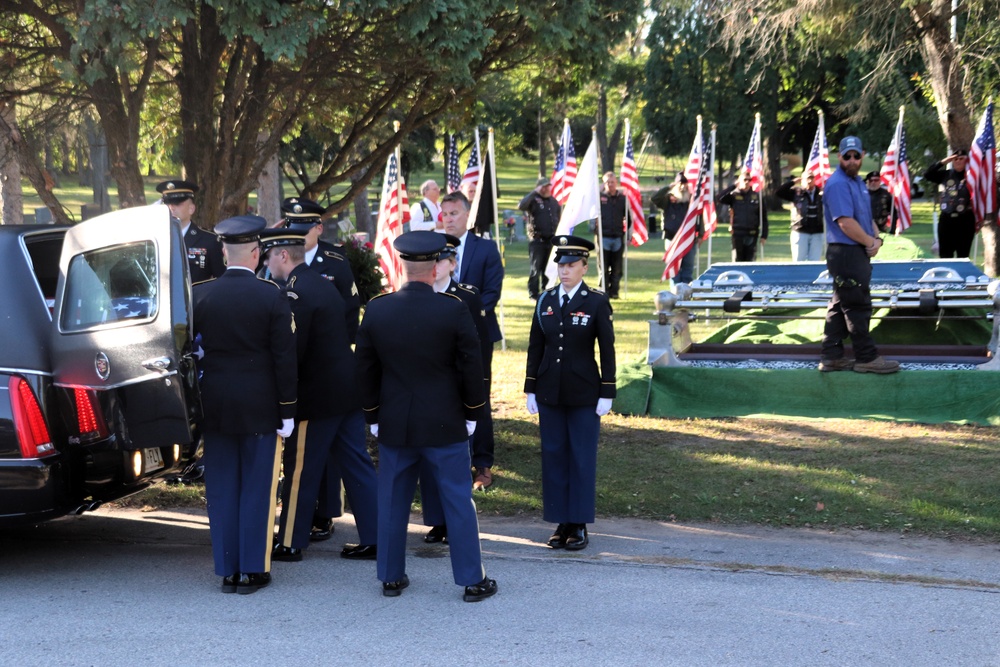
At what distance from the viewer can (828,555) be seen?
19.5ft

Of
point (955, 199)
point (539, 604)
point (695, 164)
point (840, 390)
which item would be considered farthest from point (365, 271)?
point (955, 199)

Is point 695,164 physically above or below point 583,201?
above

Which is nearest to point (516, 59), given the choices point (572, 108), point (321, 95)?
point (321, 95)

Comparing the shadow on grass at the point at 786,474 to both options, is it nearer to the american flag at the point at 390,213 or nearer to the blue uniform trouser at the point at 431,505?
the blue uniform trouser at the point at 431,505

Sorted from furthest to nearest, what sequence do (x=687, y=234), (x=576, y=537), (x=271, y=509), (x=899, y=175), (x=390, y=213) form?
(x=899, y=175) → (x=687, y=234) → (x=390, y=213) → (x=576, y=537) → (x=271, y=509)

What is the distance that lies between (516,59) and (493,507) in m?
3.89

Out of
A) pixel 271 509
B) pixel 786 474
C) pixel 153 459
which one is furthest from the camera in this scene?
pixel 786 474

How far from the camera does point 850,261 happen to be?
340 inches

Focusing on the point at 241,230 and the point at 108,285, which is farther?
→ the point at 108,285

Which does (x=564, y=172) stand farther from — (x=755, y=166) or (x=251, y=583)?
(x=251, y=583)

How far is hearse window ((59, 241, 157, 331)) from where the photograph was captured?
5.55 metres

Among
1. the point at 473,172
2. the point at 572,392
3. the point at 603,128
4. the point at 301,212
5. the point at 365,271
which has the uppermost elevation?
the point at 603,128

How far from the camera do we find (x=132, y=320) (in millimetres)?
5457

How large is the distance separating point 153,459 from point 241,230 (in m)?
1.32
